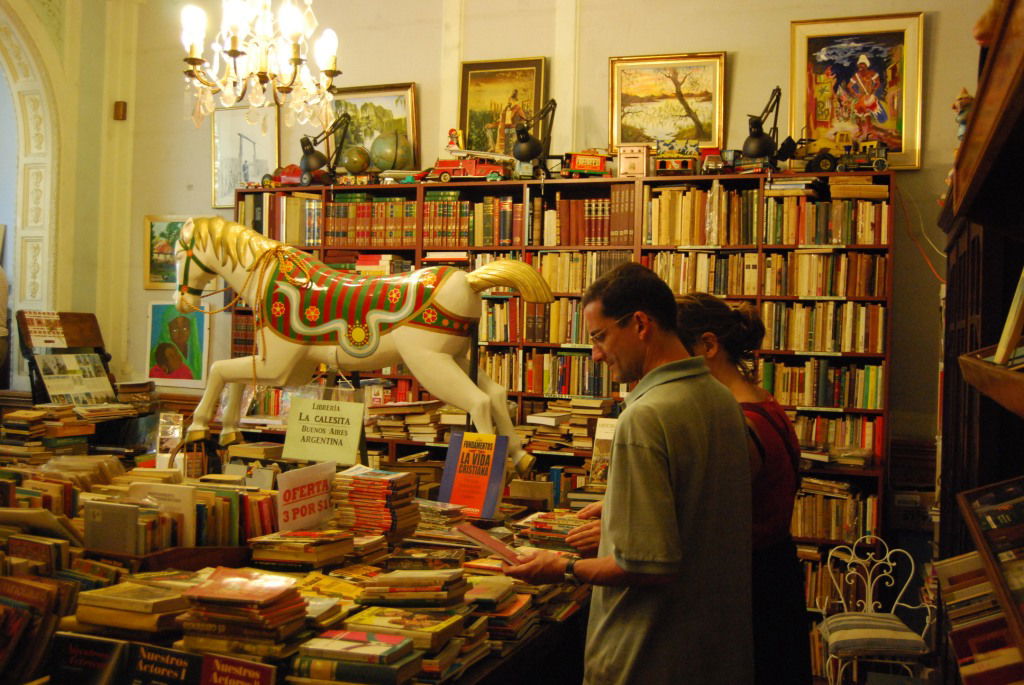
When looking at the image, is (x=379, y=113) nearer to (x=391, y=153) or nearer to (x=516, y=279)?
(x=391, y=153)

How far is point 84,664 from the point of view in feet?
6.26

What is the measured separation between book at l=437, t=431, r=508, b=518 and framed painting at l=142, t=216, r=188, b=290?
14.8 feet

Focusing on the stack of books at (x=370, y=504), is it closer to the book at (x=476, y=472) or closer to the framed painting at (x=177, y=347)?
the book at (x=476, y=472)

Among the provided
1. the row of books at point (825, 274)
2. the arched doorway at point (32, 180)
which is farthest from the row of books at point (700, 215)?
the arched doorway at point (32, 180)

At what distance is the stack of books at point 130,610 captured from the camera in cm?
192

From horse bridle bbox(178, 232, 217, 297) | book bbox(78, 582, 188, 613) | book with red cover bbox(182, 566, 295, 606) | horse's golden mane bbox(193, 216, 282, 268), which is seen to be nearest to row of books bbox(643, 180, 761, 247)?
horse's golden mane bbox(193, 216, 282, 268)

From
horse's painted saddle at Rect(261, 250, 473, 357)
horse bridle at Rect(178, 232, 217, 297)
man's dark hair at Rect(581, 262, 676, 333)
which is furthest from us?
horse bridle at Rect(178, 232, 217, 297)

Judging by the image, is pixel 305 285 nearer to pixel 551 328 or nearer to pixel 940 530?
pixel 551 328

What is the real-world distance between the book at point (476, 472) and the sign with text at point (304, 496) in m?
0.49

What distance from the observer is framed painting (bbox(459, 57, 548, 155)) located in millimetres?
5922

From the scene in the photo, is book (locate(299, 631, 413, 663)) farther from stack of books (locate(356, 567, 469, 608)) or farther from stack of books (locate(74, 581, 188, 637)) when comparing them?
stack of books (locate(74, 581, 188, 637))

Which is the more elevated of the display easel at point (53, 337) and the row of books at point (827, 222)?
the row of books at point (827, 222)

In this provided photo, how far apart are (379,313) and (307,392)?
48 centimetres

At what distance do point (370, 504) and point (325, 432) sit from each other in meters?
0.40
